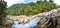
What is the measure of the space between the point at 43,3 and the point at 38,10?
13 cm

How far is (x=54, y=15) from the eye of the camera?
1.62 m

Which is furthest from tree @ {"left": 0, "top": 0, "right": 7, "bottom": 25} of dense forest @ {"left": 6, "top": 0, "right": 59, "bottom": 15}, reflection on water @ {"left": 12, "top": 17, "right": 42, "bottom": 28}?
reflection on water @ {"left": 12, "top": 17, "right": 42, "bottom": 28}

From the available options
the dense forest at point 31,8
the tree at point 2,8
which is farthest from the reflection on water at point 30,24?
the tree at point 2,8

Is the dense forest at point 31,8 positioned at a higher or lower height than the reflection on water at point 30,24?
higher

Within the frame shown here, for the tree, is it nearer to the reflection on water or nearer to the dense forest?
the dense forest

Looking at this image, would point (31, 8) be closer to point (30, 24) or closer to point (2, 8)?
point (30, 24)

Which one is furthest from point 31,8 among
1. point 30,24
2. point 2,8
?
point 2,8

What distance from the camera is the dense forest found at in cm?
167

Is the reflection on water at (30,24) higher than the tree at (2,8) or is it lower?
lower

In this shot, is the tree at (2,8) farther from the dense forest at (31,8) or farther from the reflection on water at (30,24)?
the reflection on water at (30,24)

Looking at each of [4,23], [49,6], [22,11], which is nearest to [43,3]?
[49,6]

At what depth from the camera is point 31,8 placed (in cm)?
167

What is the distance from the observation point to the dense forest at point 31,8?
1665mm

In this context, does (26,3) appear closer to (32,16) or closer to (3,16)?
(32,16)
